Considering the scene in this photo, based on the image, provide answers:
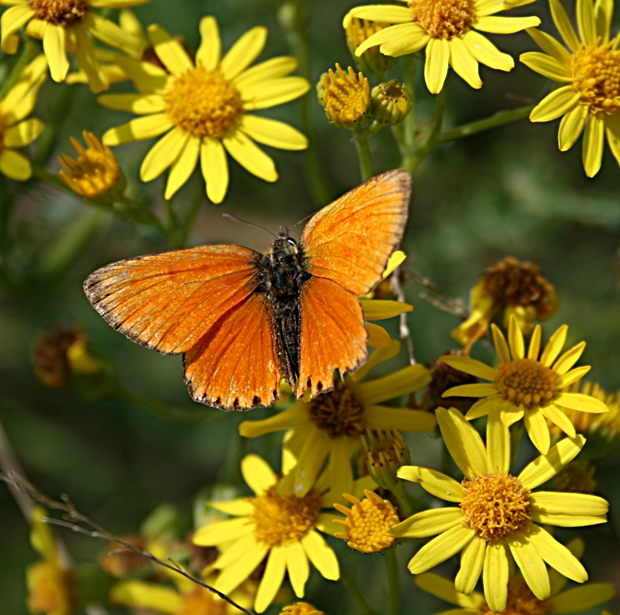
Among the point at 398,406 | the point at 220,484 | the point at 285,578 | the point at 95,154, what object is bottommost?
the point at 285,578

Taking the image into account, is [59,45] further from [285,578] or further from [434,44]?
[285,578]

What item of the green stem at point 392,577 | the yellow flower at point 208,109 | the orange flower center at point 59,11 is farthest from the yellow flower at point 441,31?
the green stem at point 392,577

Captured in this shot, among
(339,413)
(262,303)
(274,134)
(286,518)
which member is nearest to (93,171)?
(274,134)

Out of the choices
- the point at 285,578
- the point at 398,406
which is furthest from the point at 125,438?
the point at 398,406

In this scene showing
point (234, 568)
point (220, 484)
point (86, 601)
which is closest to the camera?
point (234, 568)

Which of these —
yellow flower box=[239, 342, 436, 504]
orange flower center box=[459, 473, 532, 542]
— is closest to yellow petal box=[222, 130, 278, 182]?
yellow flower box=[239, 342, 436, 504]

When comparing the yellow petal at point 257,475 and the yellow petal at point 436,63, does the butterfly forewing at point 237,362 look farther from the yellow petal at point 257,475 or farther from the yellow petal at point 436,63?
the yellow petal at point 436,63
